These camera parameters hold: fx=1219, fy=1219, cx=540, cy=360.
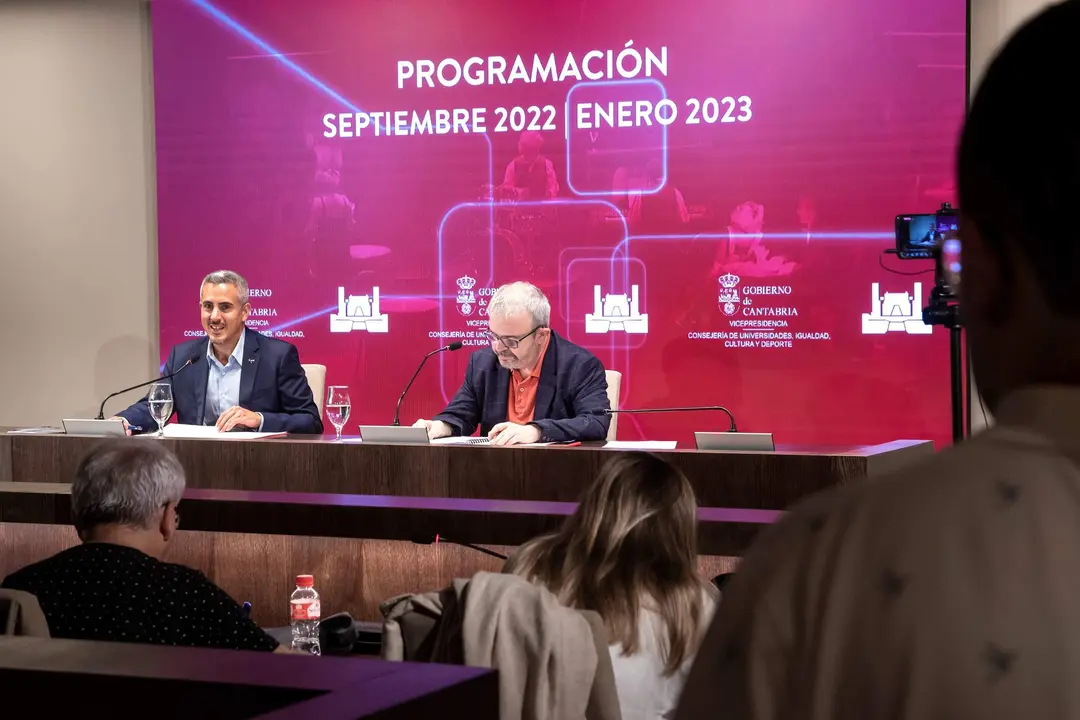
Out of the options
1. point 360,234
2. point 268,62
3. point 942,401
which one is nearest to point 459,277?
point 360,234

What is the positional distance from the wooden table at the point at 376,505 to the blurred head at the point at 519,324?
99cm

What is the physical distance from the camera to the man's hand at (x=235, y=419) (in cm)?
435

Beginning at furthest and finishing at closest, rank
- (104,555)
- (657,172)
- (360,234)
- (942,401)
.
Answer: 1. (360,234)
2. (657,172)
3. (942,401)
4. (104,555)

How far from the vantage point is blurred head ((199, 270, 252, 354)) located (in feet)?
16.3

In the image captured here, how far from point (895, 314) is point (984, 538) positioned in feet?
15.6

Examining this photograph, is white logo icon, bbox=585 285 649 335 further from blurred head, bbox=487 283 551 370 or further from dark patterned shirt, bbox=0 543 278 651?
dark patterned shirt, bbox=0 543 278 651

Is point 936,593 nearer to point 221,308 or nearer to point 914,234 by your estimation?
point 914,234

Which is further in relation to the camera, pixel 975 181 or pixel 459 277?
pixel 459 277

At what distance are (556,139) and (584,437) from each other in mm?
1765

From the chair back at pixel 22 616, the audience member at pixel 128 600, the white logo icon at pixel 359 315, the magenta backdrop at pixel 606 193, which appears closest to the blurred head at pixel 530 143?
the magenta backdrop at pixel 606 193

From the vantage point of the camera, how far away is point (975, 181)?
0.50 m

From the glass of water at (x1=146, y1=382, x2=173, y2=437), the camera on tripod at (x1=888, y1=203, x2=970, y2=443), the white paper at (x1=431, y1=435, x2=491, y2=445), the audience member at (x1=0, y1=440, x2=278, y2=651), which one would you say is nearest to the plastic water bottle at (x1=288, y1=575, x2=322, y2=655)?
the white paper at (x1=431, y1=435, x2=491, y2=445)

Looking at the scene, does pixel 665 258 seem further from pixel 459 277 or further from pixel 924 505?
pixel 924 505

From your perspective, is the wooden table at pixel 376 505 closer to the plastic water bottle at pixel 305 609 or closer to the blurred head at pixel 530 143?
the plastic water bottle at pixel 305 609
